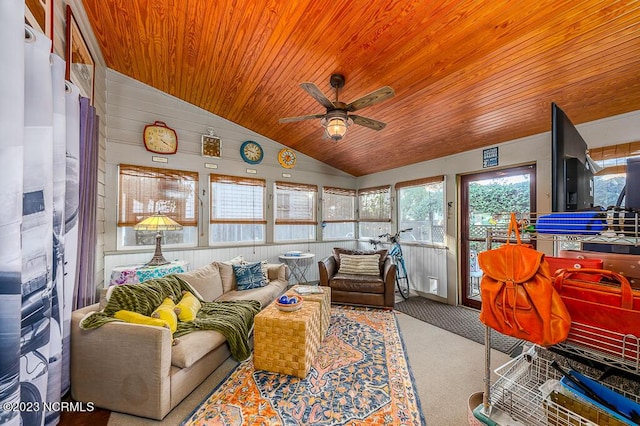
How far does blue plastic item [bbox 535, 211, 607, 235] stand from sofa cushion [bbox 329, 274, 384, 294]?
109 inches

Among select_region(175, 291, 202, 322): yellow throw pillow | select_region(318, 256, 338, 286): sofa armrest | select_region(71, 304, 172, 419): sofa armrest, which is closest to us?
select_region(71, 304, 172, 419): sofa armrest

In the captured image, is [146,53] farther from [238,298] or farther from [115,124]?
[238,298]

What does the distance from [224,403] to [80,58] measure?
3.13 m

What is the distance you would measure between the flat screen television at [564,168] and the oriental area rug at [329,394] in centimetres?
162

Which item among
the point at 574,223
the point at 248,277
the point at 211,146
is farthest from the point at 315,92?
the point at 211,146

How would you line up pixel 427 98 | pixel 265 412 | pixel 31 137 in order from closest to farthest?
pixel 31 137 → pixel 265 412 → pixel 427 98

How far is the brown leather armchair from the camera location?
362 centimetres

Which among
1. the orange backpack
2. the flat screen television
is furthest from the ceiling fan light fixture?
the orange backpack

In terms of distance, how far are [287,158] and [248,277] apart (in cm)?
249

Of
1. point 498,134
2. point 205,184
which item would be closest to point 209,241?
point 205,184

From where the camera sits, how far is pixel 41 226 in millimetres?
1178

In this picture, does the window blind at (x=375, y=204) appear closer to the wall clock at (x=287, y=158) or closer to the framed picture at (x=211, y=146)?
the wall clock at (x=287, y=158)

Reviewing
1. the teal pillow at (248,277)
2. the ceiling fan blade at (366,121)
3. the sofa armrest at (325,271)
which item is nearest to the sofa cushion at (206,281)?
the teal pillow at (248,277)

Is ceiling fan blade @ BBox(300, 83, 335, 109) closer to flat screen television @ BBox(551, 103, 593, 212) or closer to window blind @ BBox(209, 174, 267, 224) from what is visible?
flat screen television @ BBox(551, 103, 593, 212)
